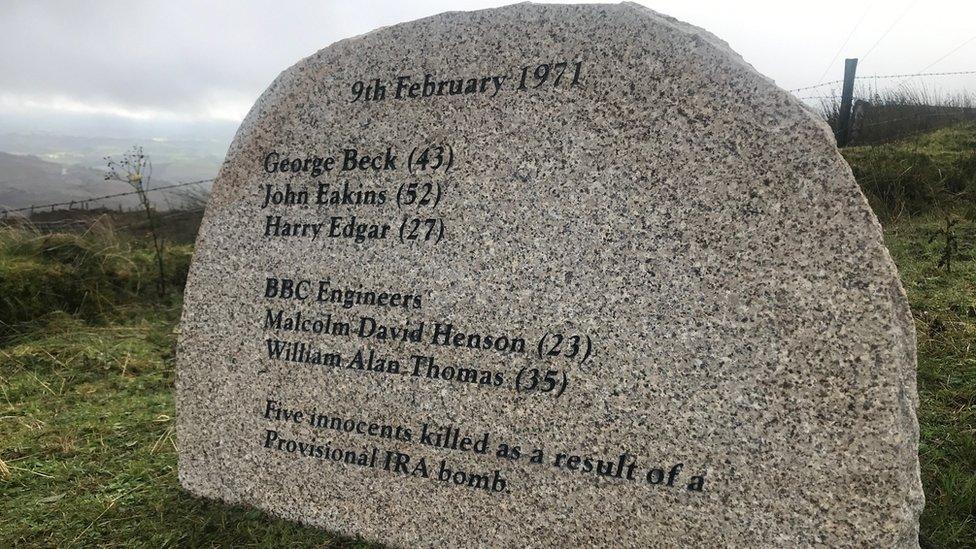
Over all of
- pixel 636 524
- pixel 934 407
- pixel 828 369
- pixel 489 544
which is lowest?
pixel 489 544

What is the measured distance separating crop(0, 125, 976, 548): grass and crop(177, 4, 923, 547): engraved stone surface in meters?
0.49

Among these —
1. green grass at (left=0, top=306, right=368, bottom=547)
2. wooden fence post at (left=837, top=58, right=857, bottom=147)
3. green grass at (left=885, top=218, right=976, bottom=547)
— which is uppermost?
wooden fence post at (left=837, top=58, right=857, bottom=147)

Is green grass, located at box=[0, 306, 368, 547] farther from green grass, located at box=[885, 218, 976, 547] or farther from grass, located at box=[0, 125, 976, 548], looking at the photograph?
green grass, located at box=[885, 218, 976, 547]

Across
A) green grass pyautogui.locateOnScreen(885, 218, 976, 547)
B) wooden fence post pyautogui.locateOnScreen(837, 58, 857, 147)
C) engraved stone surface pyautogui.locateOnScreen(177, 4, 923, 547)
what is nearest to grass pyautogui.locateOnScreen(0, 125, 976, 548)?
green grass pyautogui.locateOnScreen(885, 218, 976, 547)

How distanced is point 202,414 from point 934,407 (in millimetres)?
3652

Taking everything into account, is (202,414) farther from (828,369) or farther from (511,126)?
(828,369)

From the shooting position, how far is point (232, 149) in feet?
9.40

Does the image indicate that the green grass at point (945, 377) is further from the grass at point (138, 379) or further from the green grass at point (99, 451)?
the green grass at point (99, 451)

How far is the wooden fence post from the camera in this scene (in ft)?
26.7

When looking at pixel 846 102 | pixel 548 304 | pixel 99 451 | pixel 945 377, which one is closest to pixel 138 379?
pixel 99 451

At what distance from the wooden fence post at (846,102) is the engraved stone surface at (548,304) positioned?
23.3 ft

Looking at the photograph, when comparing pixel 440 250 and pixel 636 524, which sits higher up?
pixel 440 250

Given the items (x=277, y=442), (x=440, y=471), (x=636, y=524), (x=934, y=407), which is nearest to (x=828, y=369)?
(x=636, y=524)

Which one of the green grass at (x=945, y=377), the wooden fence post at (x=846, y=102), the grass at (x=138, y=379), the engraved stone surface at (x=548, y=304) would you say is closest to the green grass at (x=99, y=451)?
the grass at (x=138, y=379)
